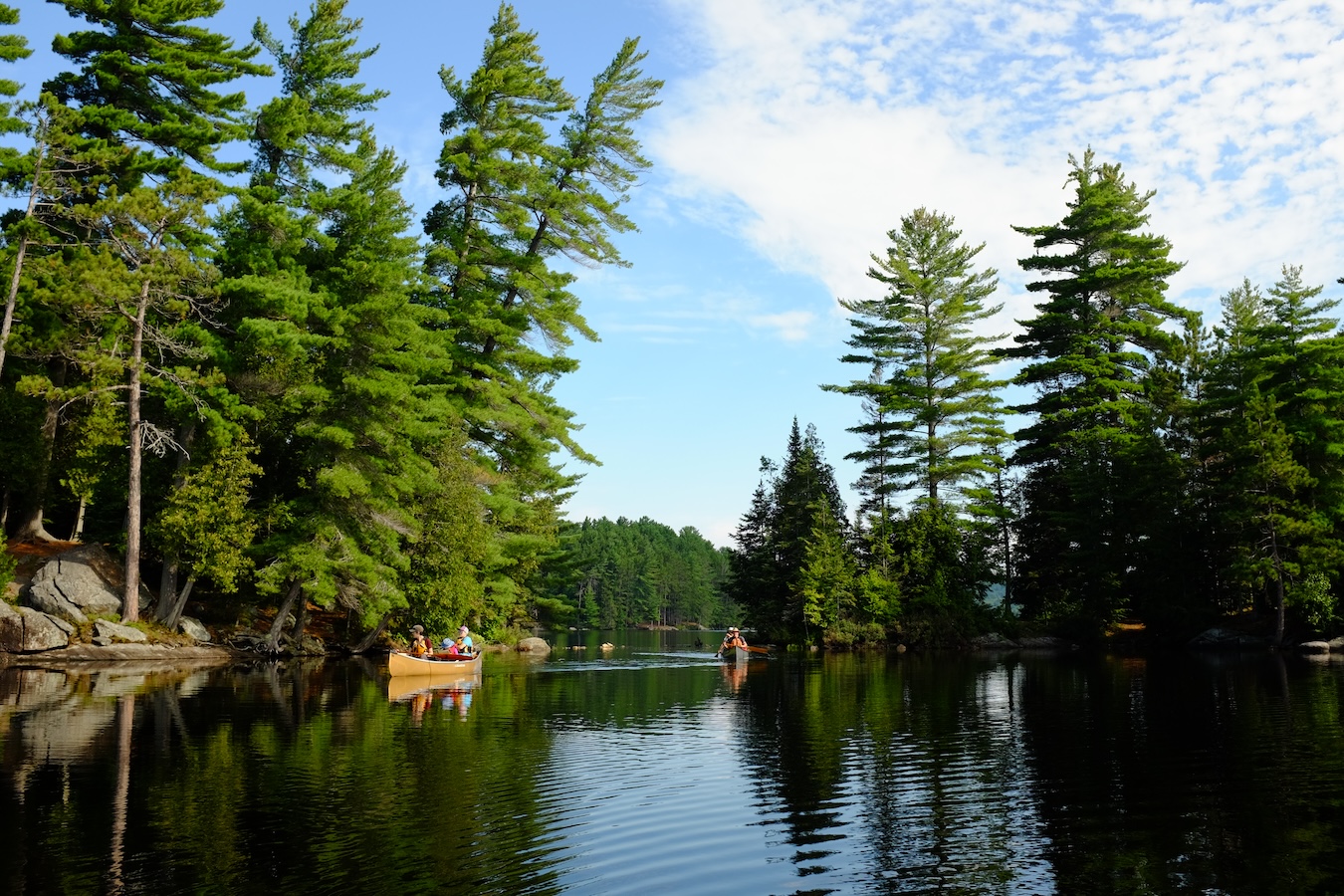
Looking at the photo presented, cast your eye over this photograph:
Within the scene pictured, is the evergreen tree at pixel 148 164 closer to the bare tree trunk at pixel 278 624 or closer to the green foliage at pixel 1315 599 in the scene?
the bare tree trunk at pixel 278 624

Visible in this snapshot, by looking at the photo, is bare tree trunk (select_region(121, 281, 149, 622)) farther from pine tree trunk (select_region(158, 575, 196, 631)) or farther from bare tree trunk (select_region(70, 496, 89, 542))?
bare tree trunk (select_region(70, 496, 89, 542))

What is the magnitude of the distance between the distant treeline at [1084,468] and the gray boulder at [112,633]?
34138 mm

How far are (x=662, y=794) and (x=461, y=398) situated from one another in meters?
30.3

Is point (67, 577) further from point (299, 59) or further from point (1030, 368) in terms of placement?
A: point (1030, 368)

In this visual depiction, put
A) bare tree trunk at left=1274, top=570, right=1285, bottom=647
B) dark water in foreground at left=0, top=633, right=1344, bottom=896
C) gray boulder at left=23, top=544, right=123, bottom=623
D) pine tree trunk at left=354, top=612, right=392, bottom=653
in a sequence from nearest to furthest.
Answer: dark water in foreground at left=0, top=633, right=1344, bottom=896 < gray boulder at left=23, top=544, right=123, bottom=623 < pine tree trunk at left=354, top=612, right=392, bottom=653 < bare tree trunk at left=1274, top=570, right=1285, bottom=647

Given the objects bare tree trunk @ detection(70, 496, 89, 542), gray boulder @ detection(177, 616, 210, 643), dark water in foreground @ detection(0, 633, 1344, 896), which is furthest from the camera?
bare tree trunk @ detection(70, 496, 89, 542)

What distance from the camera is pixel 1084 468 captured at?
5234cm

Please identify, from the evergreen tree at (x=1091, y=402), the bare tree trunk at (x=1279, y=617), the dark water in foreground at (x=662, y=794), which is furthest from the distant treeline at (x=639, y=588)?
the dark water in foreground at (x=662, y=794)

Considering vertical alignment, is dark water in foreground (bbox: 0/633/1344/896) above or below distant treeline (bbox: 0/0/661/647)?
below

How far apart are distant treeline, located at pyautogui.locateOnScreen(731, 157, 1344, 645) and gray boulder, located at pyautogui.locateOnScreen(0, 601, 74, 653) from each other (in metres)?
36.4

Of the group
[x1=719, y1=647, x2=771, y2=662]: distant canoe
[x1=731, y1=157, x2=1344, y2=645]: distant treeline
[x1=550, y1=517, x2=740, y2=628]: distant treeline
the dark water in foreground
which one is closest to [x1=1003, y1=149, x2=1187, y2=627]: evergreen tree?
[x1=731, y1=157, x2=1344, y2=645]: distant treeline

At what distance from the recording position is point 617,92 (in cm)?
4225

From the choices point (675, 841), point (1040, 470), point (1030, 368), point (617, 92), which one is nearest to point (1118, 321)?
point (1030, 368)

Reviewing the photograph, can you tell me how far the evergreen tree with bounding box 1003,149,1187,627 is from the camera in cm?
5128
